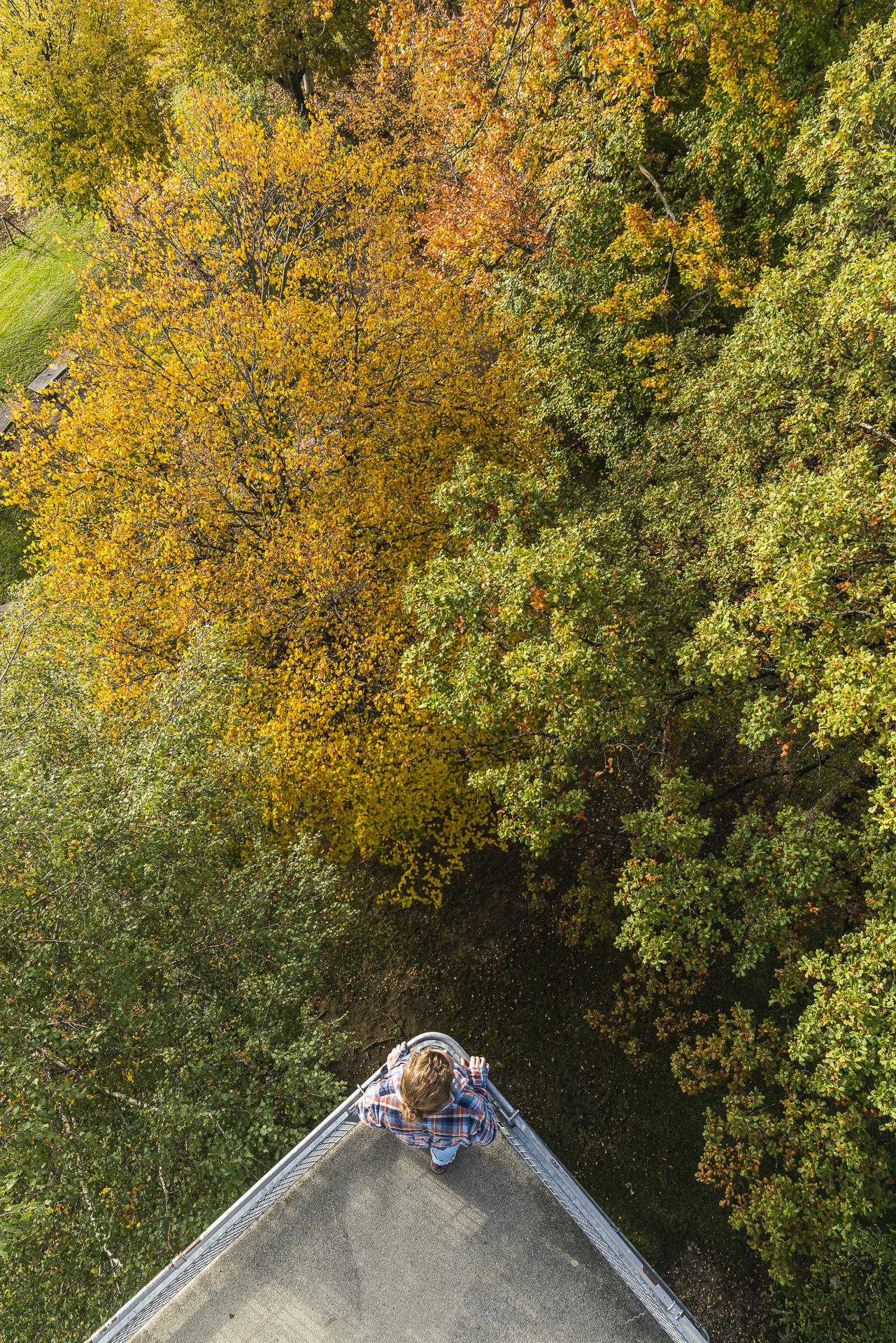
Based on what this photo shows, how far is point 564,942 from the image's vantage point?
13781 mm

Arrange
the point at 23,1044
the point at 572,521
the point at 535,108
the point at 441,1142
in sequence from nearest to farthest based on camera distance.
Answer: the point at 441,1142 < the point at 23,1044 < the point at 572,521 < the point at 535,108

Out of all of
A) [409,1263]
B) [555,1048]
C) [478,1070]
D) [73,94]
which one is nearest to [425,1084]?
[478,1070]

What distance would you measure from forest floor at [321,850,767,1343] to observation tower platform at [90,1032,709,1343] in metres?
7.50

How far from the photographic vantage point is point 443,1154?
18.2ft

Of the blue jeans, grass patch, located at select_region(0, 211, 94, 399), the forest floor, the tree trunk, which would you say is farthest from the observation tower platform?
the tree trunk

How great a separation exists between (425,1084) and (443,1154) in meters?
1.13

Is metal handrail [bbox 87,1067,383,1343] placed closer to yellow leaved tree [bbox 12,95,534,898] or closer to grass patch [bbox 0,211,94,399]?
yellow leaved tree [bbox 12,95,534,898]

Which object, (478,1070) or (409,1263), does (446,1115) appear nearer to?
(478,1070)

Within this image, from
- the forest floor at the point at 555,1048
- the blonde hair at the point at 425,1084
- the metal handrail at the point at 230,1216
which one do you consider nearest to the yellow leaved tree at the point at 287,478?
the forest floor at the point at 555,1048

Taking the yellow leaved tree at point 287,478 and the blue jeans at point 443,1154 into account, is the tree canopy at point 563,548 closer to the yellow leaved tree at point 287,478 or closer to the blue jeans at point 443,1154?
the yellow leaved tree at point 287,478

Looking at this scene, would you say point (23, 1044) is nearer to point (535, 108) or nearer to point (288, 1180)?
point (288, 1180)

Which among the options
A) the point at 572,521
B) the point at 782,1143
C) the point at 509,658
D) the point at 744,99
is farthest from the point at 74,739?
the point at 744,99

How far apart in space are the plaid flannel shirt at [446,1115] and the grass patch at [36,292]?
2849 cm

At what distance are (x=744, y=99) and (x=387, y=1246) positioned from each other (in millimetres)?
18338
